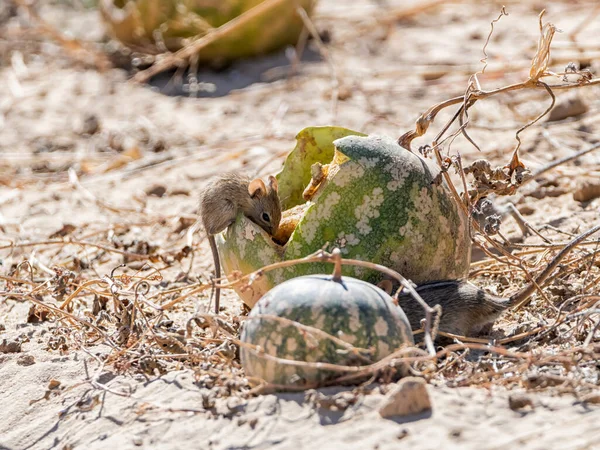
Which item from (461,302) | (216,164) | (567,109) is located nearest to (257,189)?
(461,302)

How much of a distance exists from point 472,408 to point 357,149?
1.34 metres

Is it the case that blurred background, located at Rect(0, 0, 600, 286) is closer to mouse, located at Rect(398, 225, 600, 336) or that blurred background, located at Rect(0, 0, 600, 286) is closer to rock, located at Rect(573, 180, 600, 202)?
rock, located at Rect(573, 180, 600, 202)

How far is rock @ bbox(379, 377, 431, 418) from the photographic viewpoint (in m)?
3.06

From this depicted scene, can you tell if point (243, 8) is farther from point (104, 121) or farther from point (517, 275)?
point (517, 275)

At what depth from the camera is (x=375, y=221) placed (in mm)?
4008

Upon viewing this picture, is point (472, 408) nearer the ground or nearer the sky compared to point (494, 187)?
nearer the ground

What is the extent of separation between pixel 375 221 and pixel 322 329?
78cm

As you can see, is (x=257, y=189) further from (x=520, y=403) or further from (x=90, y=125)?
(x=90, y=125)

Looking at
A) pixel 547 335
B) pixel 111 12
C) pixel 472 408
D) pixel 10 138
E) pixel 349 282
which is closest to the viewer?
pixel 472 408

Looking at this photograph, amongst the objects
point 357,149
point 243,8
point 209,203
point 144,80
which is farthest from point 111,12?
point 357,149

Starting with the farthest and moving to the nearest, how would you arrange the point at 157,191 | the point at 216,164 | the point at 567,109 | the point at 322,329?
the point at 216,164
the point at 157,191
the point at 567,109
the point at 322,329

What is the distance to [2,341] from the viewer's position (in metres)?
4.58

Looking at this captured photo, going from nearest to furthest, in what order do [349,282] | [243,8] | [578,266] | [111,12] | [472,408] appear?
[472,408], [349,282], [578,266], [243,8], [111,12]

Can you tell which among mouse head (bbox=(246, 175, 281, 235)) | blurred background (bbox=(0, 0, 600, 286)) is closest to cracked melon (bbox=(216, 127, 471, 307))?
mouse head (bbox=(246, 175, 281, 235))
